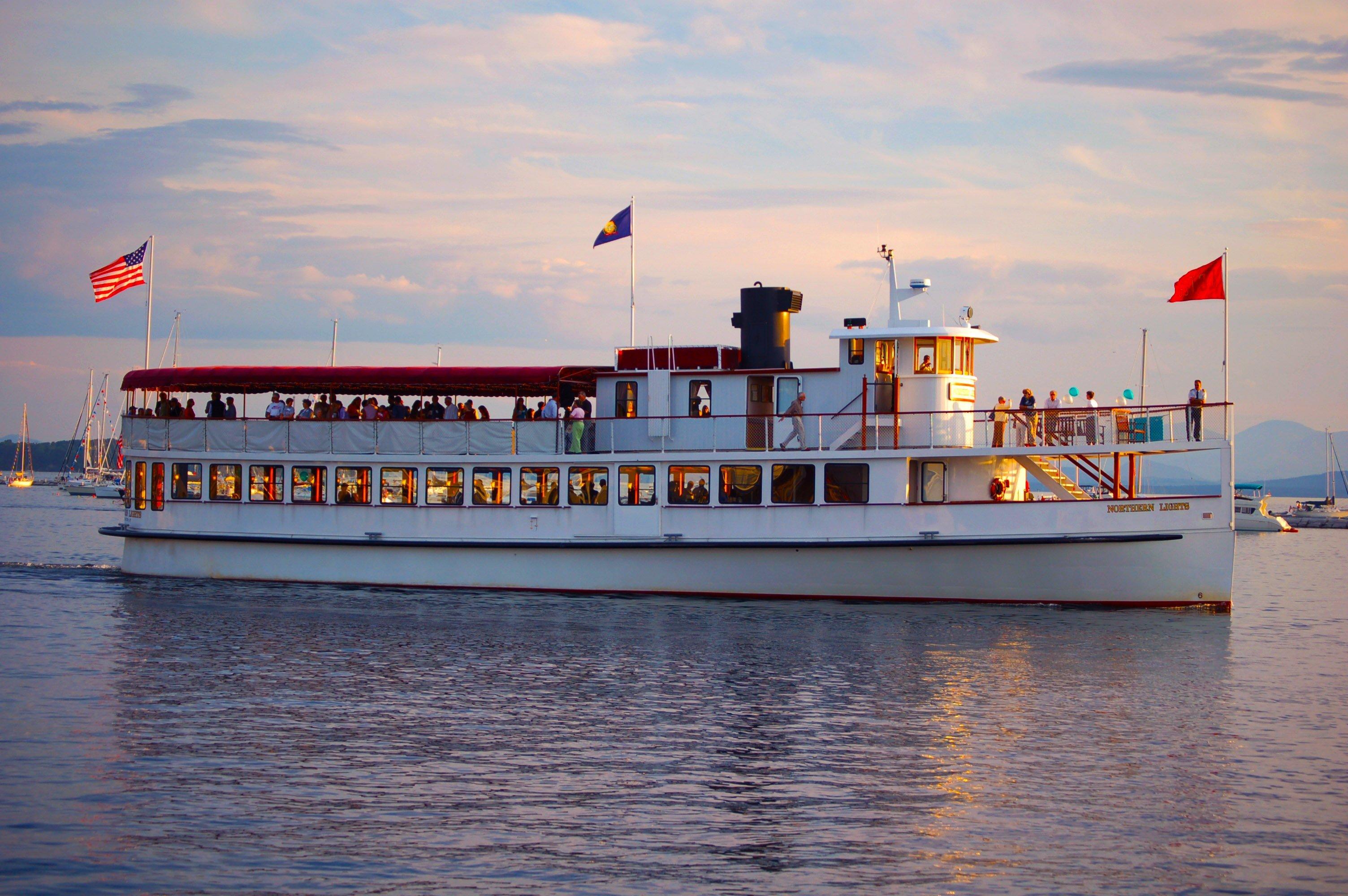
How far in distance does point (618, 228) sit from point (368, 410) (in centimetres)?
792

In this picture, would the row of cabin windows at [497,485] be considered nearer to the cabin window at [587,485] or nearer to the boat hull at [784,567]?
the cabin window at [587,485]

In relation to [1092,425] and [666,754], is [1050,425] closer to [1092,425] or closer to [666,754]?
[1092,425]

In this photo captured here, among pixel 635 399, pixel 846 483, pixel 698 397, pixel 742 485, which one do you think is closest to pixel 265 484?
pixel 635 399

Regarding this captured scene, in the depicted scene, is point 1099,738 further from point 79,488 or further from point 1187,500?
point 79,488

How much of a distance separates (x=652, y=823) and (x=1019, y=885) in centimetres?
355

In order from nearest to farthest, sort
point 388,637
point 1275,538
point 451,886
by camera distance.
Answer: point 451,886
point 388,637
point 1275,538

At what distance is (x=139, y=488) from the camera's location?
32.0 meters

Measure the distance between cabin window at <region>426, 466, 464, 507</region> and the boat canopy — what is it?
2137mm

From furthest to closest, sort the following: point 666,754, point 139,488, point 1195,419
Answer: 1. point 139,488
2. point 1195,419
3. point 666,754

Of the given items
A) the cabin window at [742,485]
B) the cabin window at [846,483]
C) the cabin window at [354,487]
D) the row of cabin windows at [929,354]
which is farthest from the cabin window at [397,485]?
the row of cabin windows at [929,354]

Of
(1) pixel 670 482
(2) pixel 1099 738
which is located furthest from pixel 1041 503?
(2) pixel 1099 738

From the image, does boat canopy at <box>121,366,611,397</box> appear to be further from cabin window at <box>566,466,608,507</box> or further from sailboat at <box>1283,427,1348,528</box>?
sailboat at <box>1283,427,1348,528</box>

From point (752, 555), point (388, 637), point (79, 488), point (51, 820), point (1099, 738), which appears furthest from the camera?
point (79, 488)

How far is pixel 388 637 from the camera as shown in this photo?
2320cm
